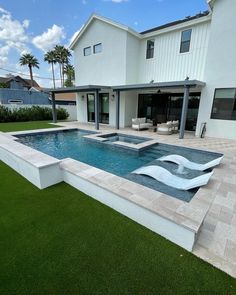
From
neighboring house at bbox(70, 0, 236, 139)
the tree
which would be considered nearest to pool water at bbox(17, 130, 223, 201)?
neighboring house at bbox(70, 0, 236, 139)

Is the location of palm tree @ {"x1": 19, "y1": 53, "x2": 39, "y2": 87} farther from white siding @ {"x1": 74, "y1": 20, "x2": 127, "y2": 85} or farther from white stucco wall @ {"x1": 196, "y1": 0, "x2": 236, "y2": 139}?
white stucco wall @ {"x1": 196, "y1": 0, "x2": 236, "y2": 139}

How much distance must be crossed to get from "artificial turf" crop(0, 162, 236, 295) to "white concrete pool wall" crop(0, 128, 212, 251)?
18cm

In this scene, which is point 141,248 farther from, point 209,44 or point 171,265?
point 209,44

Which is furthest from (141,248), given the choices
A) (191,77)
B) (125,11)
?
(125,11)

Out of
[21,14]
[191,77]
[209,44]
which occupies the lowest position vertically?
[191,77]

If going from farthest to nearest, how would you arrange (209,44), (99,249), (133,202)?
1. (209,44)
2. (133,202)
3. (99,249)

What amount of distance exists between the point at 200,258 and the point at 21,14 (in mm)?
22851

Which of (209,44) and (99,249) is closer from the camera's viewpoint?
(99,249)

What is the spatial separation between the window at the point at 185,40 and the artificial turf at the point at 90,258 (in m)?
10.9

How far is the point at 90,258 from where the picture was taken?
2.29m

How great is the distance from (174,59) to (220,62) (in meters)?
2.87

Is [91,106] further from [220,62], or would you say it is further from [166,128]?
[220,62]

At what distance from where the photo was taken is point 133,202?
2998mm

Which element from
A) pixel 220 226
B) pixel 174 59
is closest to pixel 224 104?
pixel 174 59
